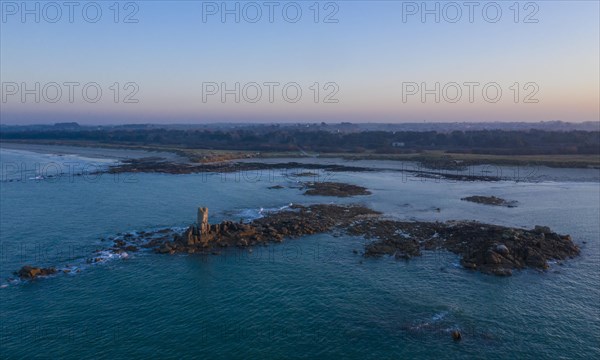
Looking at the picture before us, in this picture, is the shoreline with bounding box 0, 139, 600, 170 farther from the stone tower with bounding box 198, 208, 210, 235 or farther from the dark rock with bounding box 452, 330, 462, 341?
the dark rock with bounding box 452, 330, 462, 341

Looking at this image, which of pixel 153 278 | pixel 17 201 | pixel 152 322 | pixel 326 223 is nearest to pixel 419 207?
pixel 326 223

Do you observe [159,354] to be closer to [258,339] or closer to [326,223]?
[258,339]

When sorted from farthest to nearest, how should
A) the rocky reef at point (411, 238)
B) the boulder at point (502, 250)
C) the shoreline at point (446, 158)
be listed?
the shoreline at point (446, 158)
the boulder at point (502, 250)
the rocky reef at point (411, 238)

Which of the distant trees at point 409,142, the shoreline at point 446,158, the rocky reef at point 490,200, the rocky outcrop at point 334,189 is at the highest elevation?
the distant trees at point 409,142

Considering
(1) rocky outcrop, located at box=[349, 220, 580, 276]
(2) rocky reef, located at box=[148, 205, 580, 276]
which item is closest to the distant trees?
(1) rocky outcrop, located at box=[349, 220, 580, 276]

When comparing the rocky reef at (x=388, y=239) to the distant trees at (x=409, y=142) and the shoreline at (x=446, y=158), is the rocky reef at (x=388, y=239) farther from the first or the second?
the distant trees at (x=409, y=142)

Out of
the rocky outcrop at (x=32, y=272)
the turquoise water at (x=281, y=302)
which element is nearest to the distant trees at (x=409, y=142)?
the turquoise water at (x=281, y=302)
